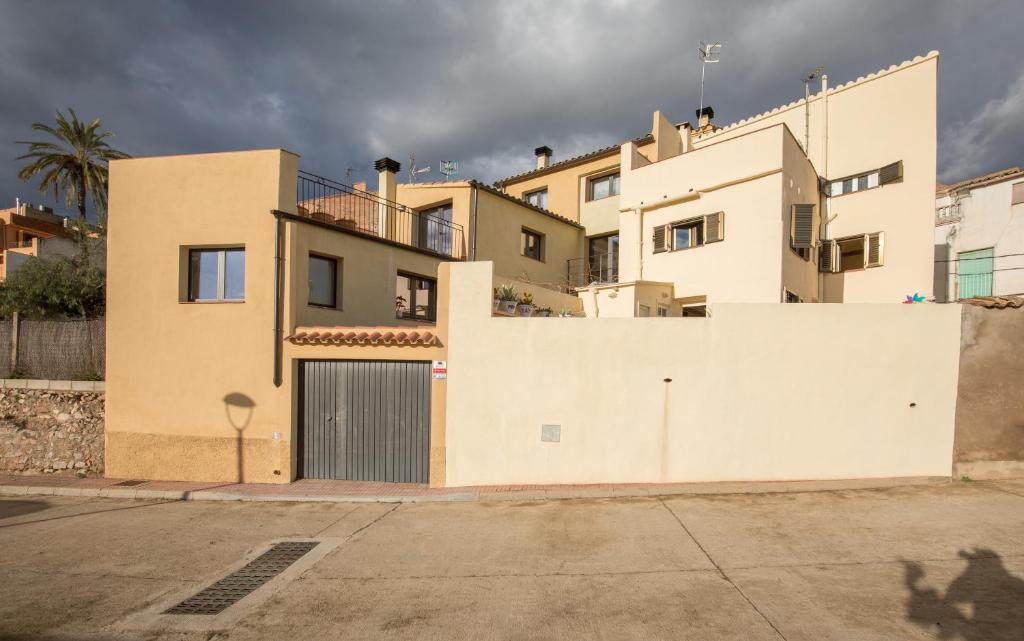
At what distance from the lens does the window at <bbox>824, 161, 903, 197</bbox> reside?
49.5 ft

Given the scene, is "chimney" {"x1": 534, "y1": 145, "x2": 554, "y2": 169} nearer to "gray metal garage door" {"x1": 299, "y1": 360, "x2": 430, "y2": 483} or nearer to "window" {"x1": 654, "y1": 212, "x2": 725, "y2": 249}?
"window" {"x1": 654, "y1": 212, "x2": 725, "y2": 249}

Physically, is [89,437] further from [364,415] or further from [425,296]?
[425,296]

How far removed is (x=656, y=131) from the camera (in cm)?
1928

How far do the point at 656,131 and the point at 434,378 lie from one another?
590 inches

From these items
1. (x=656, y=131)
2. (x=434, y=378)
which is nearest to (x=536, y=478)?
(x=434, y=378)

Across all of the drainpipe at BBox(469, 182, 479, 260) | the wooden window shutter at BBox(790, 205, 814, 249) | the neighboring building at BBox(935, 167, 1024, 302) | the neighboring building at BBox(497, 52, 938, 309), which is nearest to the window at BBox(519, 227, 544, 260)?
the drainpipe at BBox(469, 182, 479, 260)

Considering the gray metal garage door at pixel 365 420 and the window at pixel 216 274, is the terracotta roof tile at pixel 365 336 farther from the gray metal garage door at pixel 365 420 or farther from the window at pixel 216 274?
the window at pixel 216 274

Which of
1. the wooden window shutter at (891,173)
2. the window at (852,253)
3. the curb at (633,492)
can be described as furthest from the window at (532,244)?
the wooden window shutter at (891,173)

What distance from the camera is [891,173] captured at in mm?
15164

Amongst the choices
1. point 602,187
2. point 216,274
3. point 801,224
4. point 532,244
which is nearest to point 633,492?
point 216,274

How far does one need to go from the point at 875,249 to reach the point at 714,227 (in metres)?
5.57

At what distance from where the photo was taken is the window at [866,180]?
15094 millimetres

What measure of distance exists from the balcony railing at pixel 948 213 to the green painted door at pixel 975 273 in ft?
4.95

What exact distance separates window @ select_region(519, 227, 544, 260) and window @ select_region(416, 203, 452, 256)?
10.2 feet
